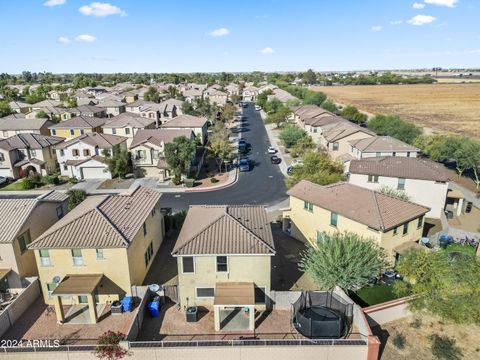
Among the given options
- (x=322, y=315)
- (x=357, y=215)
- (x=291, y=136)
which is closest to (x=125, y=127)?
(x=291, y=136)

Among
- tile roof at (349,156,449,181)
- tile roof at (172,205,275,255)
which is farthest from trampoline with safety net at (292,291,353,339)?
tile roof at (349,156,449,181)

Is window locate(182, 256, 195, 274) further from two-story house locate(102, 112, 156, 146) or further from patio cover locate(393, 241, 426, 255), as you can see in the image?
two-story house locate(102, 112, 156, 146)

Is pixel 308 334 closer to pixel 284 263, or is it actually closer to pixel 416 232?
pixel 284 263

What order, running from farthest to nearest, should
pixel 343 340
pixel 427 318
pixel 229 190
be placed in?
pixel 229 190
pixel 427 318
pixel 343 340

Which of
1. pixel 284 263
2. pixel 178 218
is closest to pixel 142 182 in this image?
pixel 178 218

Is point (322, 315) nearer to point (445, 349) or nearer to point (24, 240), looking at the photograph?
point (445, 349)

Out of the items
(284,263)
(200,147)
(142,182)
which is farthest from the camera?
(200,147)
